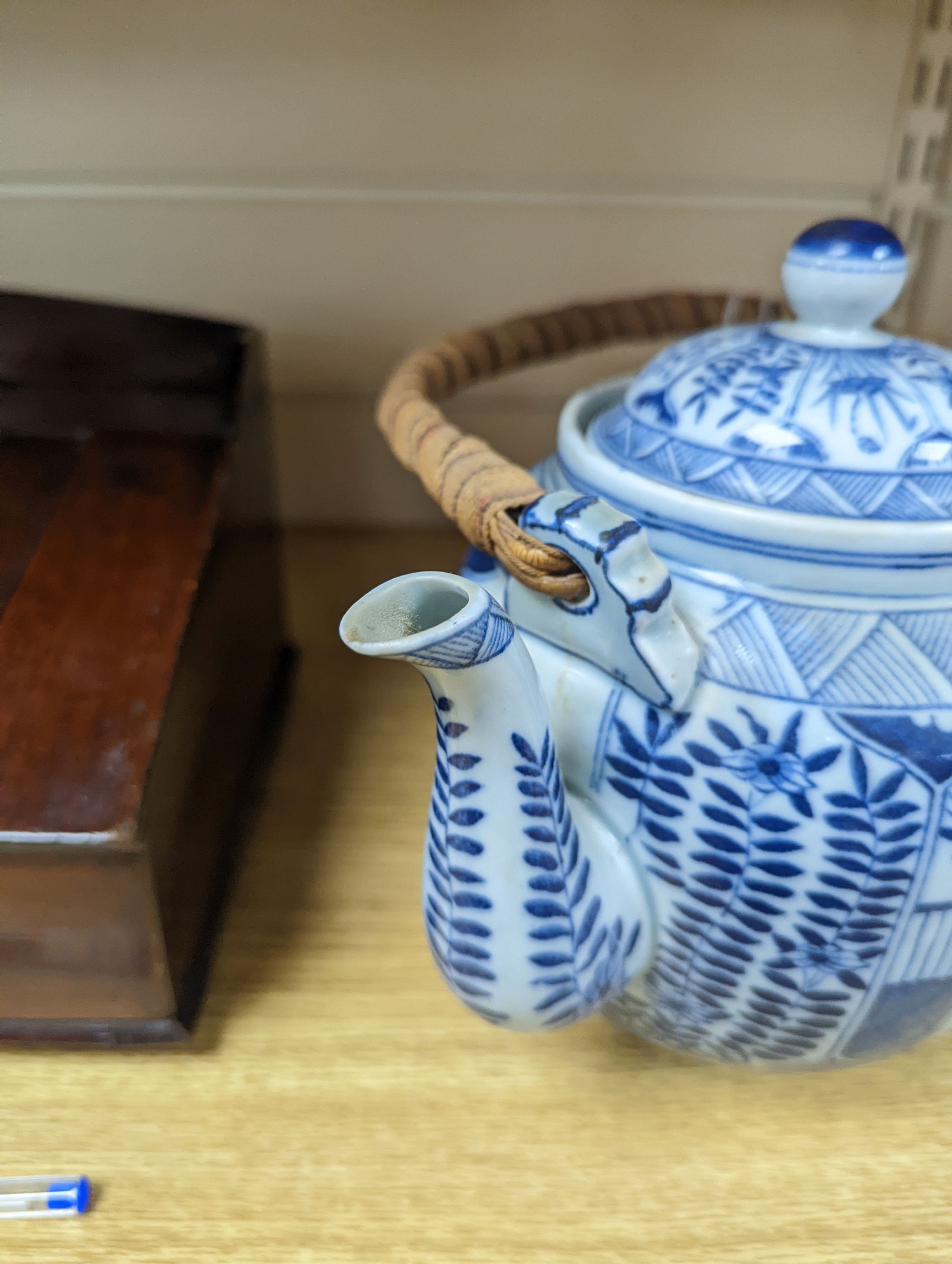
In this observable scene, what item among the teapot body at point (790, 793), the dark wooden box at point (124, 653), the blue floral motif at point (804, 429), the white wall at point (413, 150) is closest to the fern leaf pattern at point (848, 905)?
the teapot body at point (790, 793)

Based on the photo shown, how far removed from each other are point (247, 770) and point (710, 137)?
0.65 m

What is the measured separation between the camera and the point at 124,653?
0.45 meters

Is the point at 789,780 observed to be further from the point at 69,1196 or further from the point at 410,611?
the point at 69,1196

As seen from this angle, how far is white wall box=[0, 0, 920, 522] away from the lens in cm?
75

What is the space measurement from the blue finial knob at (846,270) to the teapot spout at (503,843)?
212 millimetres

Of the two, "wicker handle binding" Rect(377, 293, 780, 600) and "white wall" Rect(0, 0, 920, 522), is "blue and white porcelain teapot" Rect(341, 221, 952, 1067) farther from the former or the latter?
"white wall" Rect(0, 0, 920, 522)

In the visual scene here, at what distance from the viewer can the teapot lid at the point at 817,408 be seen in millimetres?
355

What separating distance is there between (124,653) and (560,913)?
248 mm

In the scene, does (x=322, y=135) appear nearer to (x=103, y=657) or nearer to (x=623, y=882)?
(x=103, y=657)

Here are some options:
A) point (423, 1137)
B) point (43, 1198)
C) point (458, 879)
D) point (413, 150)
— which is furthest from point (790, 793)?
point (413, 150)

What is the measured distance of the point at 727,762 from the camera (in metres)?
0.33

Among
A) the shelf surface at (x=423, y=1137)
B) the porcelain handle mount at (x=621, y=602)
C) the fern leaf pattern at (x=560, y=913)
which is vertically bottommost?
the shelf surface at (x=423, y=1137)

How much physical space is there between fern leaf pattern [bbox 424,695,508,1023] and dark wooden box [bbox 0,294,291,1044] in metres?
0.13

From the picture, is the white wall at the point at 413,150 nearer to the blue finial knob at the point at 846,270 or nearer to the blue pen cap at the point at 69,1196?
the blue finial knob at the point at 846,270
